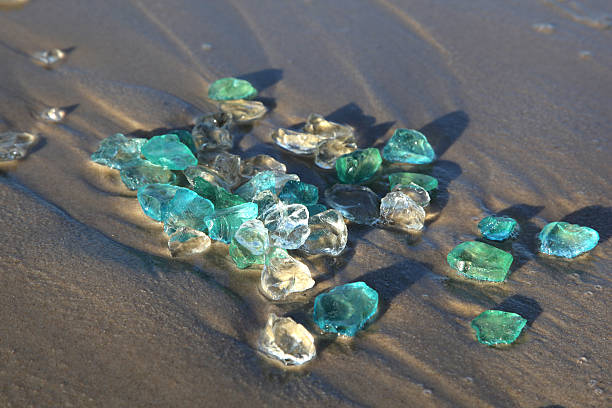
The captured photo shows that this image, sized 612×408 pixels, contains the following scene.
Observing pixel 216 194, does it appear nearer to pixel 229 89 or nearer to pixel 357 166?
pixel 357 166

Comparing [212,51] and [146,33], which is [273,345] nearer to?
[212,51]

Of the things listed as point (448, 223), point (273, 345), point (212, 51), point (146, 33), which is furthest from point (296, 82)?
point (273, 345)

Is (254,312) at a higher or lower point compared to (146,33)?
lower

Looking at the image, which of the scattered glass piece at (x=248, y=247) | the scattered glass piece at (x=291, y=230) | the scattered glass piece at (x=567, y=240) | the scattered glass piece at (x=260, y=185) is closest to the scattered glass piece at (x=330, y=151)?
the scattered glass piece at (x=260, y=185)

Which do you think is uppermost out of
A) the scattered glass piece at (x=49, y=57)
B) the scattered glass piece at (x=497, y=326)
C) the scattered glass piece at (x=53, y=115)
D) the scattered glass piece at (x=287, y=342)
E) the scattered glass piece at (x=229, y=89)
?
the scattered glass piece at (x=49, y=57)

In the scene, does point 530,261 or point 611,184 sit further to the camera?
point 611,184

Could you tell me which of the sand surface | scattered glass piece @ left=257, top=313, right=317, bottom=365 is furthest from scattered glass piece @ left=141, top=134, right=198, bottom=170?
scattered glass piece @ left=257, top=313, right=317, bottom=365

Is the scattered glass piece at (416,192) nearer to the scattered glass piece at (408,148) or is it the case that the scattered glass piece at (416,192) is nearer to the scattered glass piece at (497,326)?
the scattered glass piece at (408,148)
